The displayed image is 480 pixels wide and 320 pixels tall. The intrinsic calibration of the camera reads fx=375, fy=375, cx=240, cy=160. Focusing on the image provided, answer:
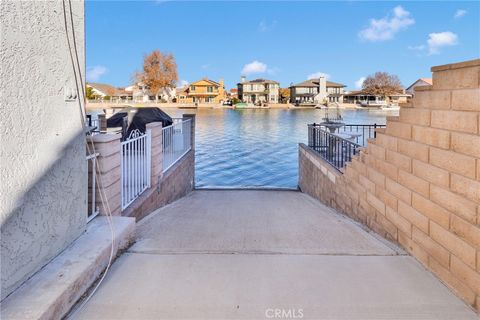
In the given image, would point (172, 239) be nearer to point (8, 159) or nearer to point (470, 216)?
point (8, 159)

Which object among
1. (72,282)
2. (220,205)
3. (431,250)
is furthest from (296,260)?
(220,205)

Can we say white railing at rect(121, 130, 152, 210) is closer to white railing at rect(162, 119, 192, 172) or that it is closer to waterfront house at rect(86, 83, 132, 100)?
white railing at rect(162, 119, 192, 172)

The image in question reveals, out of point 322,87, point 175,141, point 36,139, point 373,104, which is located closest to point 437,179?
point 36,139

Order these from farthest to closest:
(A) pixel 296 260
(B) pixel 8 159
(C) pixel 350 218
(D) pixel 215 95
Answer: (D) pixel 215 95, (C) pixel 350 218, (A) pixel 296 260, (B) pixel 8 159

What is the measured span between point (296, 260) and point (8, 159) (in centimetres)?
237

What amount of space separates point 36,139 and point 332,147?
6615mm

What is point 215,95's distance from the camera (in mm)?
80562

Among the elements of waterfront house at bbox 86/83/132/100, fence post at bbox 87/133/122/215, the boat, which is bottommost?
fence post at bbox 87/133/122/215

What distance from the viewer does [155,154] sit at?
6094mm

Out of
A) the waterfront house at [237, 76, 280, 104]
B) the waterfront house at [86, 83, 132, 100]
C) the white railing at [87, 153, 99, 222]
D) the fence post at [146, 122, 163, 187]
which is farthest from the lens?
the waterfront house at [86, 83, 132, 100]

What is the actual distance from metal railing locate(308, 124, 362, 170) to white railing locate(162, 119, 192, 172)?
3384 millimetres

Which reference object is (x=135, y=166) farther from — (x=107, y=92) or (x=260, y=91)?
(x=107, y=92)

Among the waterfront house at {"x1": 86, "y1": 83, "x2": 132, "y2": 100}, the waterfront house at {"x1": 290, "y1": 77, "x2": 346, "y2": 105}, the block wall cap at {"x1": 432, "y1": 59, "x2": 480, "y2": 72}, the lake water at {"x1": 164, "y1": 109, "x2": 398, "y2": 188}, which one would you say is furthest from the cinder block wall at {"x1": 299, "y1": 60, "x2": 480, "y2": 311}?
the waterfront house at {"x1": 86, "y1": 83, "x2": 132, "y2": 100}

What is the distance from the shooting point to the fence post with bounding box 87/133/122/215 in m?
3.75
